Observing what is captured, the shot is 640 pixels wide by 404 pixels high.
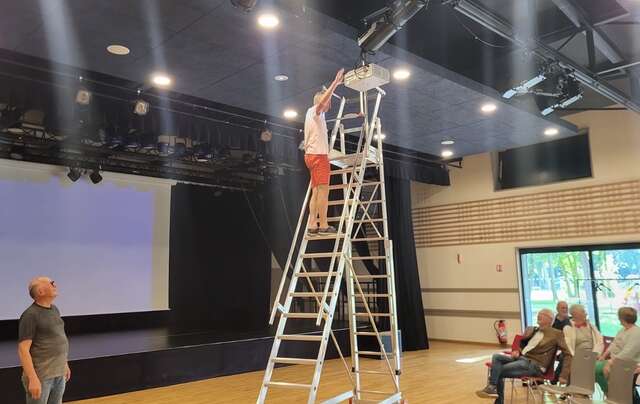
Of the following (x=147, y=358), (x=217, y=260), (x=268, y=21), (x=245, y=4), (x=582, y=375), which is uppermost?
(x=268, y=21)

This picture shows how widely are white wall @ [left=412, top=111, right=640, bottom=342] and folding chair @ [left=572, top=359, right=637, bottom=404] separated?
→ 5222 millimetres

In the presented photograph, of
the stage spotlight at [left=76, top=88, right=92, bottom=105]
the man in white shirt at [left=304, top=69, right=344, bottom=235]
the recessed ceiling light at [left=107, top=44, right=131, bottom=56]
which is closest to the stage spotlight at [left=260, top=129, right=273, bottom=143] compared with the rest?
the stage spotlight at [left=76, top=88, right=92, bottom=105]

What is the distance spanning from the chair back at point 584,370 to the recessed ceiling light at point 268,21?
400cm

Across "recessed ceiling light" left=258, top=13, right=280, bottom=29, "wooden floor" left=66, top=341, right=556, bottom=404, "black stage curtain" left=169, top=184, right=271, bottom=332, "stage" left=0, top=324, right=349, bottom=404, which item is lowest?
"wooden floor" left=66, top=341, right=556, bottom=404

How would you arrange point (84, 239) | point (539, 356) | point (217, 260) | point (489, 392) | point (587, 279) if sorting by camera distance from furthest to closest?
point (217, 260)
point (587, 279)
point (84, 239)
point (489, 392)
point (539, 356)

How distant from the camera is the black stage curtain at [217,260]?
10039 millimetres

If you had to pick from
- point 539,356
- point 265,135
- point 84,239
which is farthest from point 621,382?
point 84,239

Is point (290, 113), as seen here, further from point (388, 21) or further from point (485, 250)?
point (485, 250)

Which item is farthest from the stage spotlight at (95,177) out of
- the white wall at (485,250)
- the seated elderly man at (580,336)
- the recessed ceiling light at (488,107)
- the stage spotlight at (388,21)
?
the seated elderly man at (580,336)

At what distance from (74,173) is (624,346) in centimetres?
803

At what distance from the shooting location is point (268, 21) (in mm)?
4348

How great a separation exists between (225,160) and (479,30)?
4763 millimetres

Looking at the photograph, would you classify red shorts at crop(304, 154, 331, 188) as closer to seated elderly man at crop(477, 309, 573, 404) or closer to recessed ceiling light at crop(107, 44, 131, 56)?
recessed ceiling light at crop(107, 44, 131, 56)

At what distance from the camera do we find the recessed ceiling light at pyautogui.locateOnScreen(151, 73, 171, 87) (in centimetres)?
556
